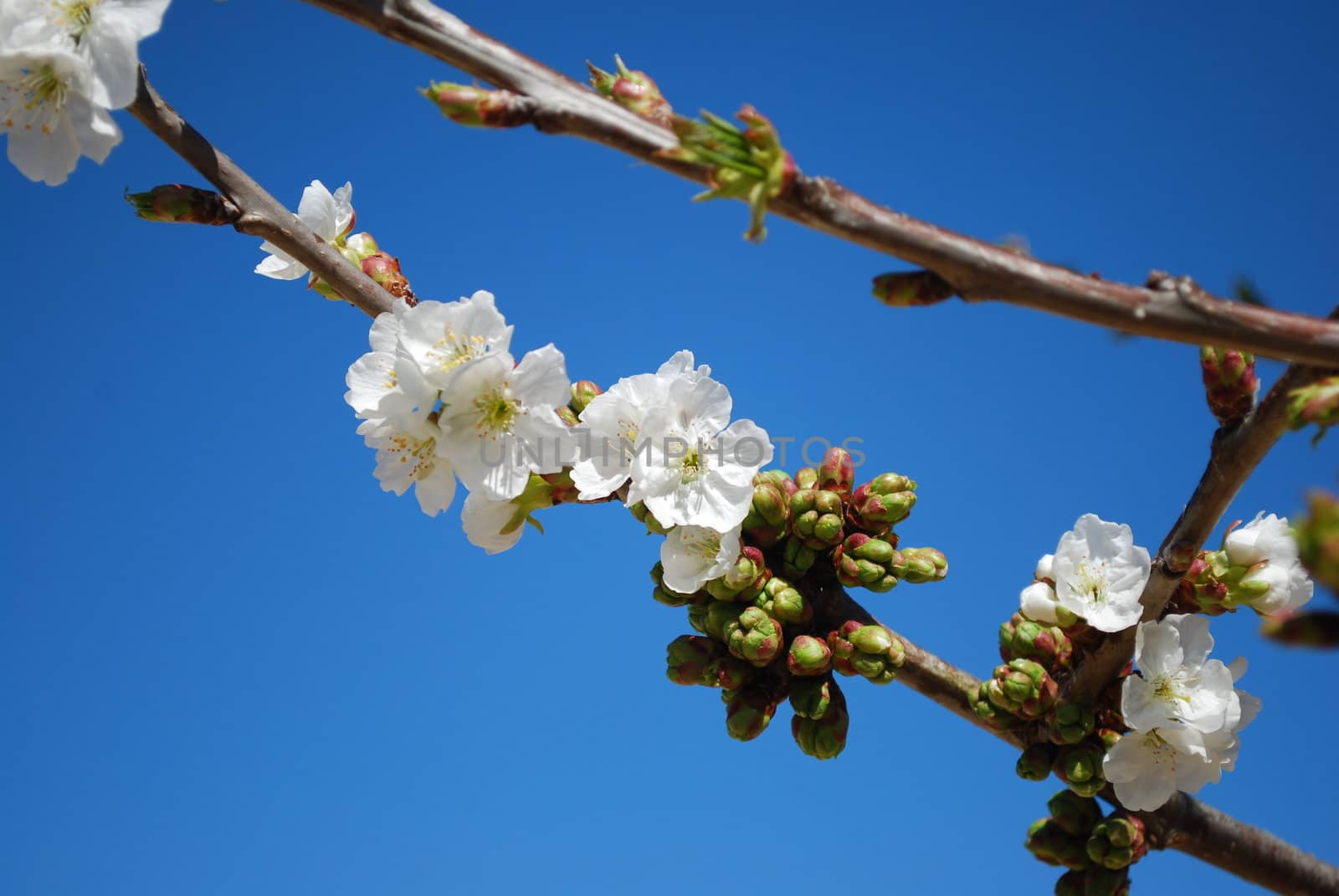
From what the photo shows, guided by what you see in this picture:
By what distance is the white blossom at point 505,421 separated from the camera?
1.66m

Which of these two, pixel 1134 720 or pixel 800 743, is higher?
pixel 1134 720

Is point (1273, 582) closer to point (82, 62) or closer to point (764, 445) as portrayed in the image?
point (764, 445)

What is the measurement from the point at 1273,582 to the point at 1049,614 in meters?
0.41

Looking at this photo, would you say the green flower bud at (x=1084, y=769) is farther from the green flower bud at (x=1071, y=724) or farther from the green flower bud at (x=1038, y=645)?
the green flower bud at (x=1038, y=645)

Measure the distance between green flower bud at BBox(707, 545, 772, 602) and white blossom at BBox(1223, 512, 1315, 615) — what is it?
3.03 feet

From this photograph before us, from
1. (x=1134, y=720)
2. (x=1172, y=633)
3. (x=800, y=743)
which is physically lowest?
(x=800, y=743)

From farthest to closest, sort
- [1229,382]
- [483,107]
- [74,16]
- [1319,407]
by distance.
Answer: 1. [1229,382]
2. [74,16]
3. [483,107]
4. [1319,407]

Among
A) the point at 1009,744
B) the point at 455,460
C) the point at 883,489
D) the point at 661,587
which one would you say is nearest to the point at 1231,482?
the point at 883,489

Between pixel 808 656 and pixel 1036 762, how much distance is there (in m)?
0.56

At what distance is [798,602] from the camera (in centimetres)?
192

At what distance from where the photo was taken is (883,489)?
78.3 inches

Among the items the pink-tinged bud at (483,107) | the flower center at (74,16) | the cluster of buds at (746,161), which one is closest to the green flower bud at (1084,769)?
the cluster of buds at (746,161)

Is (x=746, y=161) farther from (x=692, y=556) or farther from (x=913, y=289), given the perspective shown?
(x=692, y=556)

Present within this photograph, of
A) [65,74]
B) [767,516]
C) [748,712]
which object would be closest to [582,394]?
[767,516]
